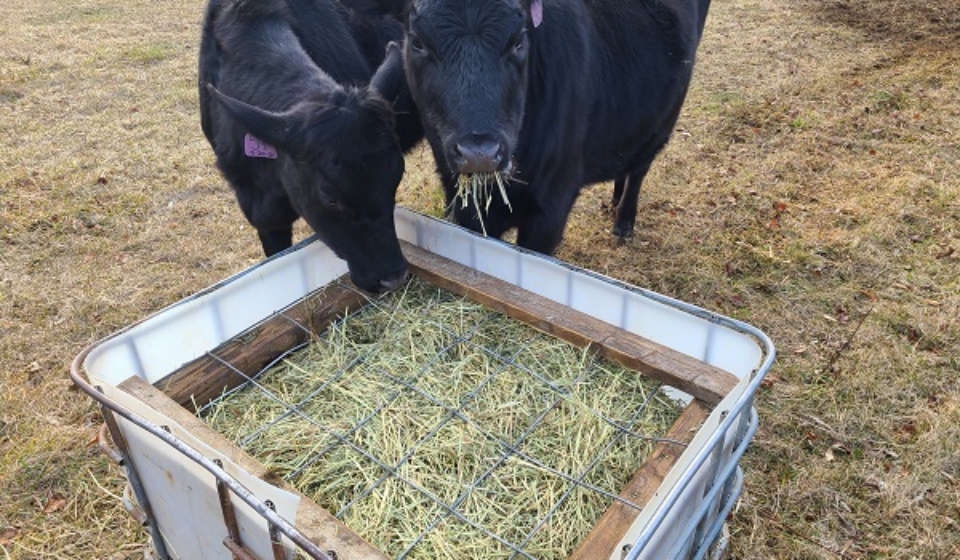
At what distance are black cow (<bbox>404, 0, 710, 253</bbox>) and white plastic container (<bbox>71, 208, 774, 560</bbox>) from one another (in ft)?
1.76

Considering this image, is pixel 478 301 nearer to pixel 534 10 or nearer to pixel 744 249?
pixel 534 10

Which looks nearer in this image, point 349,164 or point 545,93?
point 349,164

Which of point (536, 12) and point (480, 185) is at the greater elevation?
point (536, 12)

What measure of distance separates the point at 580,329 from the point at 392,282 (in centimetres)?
87

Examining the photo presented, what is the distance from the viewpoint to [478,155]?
2.78 metres

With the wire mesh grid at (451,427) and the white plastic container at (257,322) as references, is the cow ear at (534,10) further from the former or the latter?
the wire mesh grid at (451,427)

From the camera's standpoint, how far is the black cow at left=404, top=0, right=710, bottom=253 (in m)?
3.00

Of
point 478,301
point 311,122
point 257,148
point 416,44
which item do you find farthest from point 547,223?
point 257,148

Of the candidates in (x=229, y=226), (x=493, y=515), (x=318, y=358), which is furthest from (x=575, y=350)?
(x=229, y=226)

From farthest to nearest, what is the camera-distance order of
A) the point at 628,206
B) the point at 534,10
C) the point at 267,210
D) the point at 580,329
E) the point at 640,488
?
1. the point at 628,206
2. the point at 267,210
3. the point at 534,10
4. the point at 580,329
5. the point at 640,488

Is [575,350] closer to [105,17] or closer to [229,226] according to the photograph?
[229,226]

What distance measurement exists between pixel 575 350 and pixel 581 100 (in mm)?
1692

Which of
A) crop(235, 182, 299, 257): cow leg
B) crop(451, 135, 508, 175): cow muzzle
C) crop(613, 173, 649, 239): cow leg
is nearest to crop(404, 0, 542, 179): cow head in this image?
crop(451, 135, 508, 175): cow muzzle

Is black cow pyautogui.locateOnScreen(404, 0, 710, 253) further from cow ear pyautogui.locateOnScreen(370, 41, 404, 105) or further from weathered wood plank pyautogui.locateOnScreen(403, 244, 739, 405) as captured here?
weathered wood plank pyautogui.locateOnScreen(403, 244, 739, 405)
